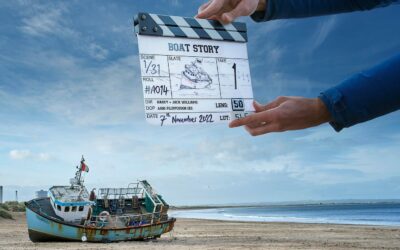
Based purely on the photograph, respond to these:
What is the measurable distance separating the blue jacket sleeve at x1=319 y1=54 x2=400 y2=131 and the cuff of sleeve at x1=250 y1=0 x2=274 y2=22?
1.15 metres

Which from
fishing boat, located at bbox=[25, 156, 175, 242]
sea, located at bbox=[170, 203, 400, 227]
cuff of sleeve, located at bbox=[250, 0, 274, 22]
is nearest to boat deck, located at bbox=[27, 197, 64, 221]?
fishing boat, located at bbox=[25, 156, 175, 242]

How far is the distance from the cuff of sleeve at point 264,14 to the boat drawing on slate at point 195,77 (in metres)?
0.57

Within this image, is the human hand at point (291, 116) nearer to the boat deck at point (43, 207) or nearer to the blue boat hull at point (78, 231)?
the blue boat hull at point (78, 231)

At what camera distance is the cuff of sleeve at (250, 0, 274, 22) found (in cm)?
339

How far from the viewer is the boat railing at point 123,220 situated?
2330 cm

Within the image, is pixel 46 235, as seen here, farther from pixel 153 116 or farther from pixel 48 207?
pixel 153 116

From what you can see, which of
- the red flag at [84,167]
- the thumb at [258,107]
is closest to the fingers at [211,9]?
the thumb at [258,107]

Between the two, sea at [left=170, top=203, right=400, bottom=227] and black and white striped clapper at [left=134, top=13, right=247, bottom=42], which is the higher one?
black and white striped clapper at [left=134, top=13, right=247, bottom=42]

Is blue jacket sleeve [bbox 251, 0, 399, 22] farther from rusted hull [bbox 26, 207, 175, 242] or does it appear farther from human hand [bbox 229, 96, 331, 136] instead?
rusted hull [bbox 26, 207, 175, 242]

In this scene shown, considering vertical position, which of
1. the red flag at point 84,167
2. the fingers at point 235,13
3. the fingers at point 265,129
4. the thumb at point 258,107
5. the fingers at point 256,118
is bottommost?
the fingers at point 265,129

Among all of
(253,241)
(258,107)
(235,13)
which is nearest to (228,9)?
(235,13)

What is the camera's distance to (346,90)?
2.44 metres

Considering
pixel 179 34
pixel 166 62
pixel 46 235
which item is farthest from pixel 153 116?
pixel 46 235

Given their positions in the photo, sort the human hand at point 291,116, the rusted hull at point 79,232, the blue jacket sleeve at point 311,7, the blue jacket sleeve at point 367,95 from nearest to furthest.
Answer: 1. the blue jacket sleeve at point 367,95
2. the human hand at point 291,116
3. the blue jacket sleeve at point 311,7
4. the rusted hull at point 79,232
